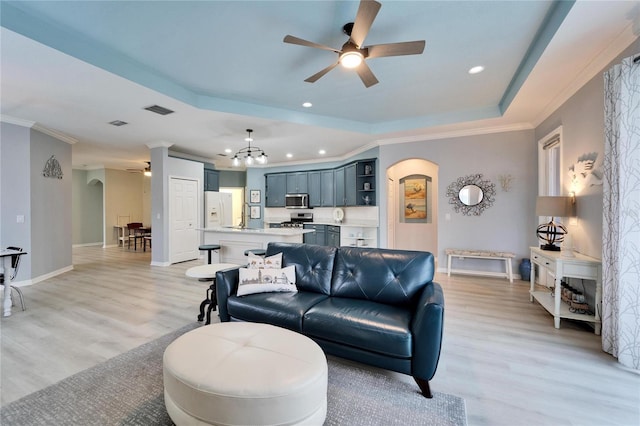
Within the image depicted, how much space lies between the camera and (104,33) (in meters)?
2.68

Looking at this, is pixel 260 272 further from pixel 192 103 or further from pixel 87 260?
pixel 87 260

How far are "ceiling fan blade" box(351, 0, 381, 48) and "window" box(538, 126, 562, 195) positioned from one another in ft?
12.1

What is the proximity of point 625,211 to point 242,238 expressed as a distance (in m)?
4.77

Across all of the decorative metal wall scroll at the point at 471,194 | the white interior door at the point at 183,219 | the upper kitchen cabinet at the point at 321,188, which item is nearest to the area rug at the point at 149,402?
the decorative metal wall scroll at the point at 471,194

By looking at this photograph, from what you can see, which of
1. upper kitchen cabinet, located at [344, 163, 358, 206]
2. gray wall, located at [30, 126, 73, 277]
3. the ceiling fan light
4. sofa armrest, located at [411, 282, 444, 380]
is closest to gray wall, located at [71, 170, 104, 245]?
gray wall, located at [30, 126, 73, 277]

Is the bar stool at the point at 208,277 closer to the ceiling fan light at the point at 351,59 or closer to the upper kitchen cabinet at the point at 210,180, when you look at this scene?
the ceiling fan light at the point at 351,59

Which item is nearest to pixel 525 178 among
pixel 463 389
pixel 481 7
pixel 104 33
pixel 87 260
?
pixel 481 7

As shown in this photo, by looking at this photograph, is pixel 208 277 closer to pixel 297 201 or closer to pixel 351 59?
pixel 351 59

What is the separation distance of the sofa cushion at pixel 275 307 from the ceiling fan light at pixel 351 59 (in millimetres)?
2178

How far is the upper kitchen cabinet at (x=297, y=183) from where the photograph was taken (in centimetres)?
824

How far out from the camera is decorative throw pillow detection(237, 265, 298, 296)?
276 centimetres

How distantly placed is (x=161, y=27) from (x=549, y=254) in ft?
15.4

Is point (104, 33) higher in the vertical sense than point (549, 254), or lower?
higher

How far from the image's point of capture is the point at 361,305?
2426 mm
